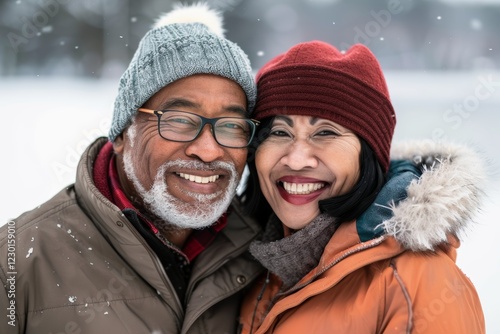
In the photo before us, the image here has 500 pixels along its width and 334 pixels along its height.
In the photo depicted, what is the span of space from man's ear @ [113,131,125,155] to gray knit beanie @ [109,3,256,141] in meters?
0.03

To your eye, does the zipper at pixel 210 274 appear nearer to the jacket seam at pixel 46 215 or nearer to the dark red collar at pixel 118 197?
the dark red collar at pixel 118 197

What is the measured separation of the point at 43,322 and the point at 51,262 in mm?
242

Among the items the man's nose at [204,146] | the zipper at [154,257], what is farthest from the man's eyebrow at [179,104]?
the zipper at [154,257]

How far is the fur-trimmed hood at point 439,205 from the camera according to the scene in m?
1.96

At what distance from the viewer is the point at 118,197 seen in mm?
2408

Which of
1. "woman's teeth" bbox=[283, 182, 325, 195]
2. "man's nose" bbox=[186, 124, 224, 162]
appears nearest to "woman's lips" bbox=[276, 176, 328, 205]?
"woman's teeth" bbox=[283, 182, 325, 195]

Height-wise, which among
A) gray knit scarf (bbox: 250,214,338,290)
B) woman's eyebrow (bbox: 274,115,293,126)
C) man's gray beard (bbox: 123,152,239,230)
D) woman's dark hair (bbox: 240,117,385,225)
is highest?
woman's eyebrow (bbox: 274,115,293,126)

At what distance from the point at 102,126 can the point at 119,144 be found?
4.78m

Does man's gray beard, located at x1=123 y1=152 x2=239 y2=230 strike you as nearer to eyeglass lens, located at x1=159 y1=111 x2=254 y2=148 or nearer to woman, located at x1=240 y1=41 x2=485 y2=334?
eyeglass lens, located at x1=159 y1=111 x2=254 y2=148

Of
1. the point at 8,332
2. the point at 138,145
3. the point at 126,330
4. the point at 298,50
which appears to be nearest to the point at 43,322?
the point at 8,332

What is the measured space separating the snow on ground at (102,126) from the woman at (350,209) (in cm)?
23

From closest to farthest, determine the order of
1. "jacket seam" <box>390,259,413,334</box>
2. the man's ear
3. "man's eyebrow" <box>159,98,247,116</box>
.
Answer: "jacket seam" <box>390,259,413,334</box> < "man's eyebrow" <box>159,98,247,116</box> < the man's ear

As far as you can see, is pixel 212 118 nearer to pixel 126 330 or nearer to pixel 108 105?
pixel 126 330

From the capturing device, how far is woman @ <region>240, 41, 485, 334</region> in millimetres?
1933
